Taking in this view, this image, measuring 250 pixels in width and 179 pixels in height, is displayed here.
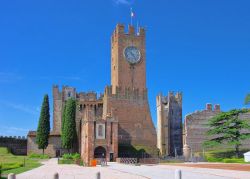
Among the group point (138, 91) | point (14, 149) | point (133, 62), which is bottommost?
point (14, 149)

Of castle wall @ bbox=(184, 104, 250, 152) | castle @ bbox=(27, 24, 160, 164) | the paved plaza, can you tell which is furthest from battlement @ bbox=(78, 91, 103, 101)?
the paved plaza

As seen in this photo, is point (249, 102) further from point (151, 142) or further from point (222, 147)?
point (151, 142)

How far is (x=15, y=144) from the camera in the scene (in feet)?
248

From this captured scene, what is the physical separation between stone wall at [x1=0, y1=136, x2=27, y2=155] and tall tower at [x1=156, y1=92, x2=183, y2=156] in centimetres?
2703

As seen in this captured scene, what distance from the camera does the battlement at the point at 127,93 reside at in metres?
70.1

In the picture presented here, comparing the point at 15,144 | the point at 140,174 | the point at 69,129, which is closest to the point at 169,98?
the point at 69,129

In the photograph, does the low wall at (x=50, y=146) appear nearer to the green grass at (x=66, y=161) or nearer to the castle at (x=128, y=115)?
the castle at (x=128, y=115)

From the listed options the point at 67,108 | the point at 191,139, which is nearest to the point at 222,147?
the point at 191,139

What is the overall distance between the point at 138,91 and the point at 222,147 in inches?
692

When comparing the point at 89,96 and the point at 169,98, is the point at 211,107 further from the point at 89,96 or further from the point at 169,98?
the point at 89,96

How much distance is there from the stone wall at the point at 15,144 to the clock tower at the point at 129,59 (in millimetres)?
20352

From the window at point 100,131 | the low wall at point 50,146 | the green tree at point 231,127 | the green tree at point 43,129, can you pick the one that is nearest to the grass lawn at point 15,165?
the green tree at point 43,129

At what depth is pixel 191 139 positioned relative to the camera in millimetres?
71188

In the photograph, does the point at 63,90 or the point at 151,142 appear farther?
the point at 63,90
